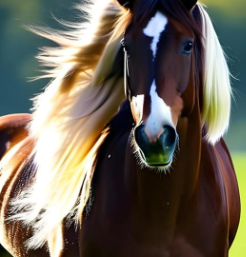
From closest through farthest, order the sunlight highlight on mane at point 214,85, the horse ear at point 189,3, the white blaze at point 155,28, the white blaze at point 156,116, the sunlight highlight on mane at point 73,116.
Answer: the white blaze at point 156,116, the white blaze at point 155,28, the horse ear at point 189,3, the sunlight highlight on mane at point 214,85, the sunlight highlight on mane at point 73,116

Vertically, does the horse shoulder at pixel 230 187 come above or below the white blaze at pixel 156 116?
below

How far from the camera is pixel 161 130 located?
129 inches

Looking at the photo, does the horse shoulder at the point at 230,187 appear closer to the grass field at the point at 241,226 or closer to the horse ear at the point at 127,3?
the horse ear at the point at 127,3

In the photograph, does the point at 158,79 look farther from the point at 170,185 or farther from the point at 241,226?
the point at 241,226

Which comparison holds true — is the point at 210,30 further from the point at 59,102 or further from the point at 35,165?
the point at 35,165

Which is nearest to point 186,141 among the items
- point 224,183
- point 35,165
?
point 224,183

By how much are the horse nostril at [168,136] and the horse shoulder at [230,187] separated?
38.6 inches

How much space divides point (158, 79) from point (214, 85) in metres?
0.54

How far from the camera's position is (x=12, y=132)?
5770mm

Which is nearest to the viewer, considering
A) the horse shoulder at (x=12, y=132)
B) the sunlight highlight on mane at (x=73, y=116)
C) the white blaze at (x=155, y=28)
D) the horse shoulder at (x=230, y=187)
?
the white blaze at (x=155, y=28)

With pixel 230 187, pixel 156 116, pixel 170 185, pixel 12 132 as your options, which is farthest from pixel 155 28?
pixel 12 132

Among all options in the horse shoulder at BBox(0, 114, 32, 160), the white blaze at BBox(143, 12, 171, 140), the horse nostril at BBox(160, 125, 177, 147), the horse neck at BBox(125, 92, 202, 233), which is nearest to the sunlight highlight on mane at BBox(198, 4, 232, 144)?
the horse neck at BBox(125, 92, 202, 233)

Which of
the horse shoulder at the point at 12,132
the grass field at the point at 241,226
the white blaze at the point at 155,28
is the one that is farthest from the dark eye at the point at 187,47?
the grass field at the point at 241,226

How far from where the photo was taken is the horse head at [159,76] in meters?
3.31
